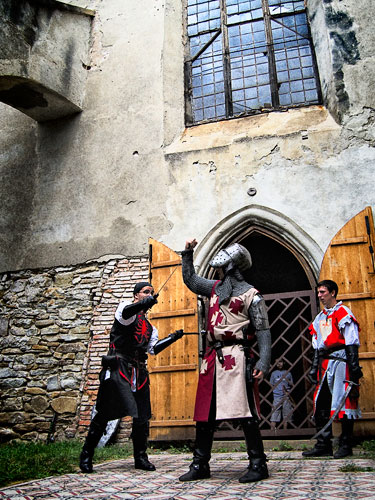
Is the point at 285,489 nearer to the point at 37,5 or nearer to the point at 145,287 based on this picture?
the point at 145,287

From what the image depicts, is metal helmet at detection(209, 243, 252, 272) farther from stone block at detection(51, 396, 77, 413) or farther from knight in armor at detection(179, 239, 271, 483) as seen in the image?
stone block at detection(51, 396, 77, 413)

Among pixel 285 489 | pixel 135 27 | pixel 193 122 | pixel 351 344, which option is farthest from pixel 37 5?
pixel 285 489

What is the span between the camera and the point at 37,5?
773 centimetres

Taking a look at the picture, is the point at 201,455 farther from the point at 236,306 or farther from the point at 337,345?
the point at 337,345

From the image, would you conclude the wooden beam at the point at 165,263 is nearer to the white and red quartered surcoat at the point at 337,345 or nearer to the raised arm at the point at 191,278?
the white and red quartered surcoat at the point at 337,345

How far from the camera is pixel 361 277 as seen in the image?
6016mm

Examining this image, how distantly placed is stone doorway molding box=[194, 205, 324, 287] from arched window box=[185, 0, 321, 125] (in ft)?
5.94

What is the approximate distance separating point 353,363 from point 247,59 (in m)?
5.56

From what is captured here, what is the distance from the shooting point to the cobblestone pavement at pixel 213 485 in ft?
8.93

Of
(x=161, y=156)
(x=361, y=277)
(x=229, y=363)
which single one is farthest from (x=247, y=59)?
(x=229, y=363)

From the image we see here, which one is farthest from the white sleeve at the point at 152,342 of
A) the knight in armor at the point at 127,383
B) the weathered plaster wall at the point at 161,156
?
the weathered plaster wall at the point at 161,156

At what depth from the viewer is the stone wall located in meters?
6.80

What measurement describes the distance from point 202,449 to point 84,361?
3.87 m

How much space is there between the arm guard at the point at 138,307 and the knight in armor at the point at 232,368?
1.66 feet
